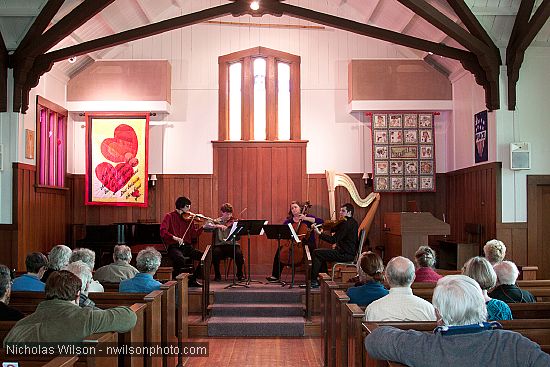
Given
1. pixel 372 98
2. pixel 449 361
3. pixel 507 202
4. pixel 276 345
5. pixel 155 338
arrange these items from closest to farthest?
pixel 449 361
pixel 155 338
pixel 276 345
pixel 507 202
pixel 372 98

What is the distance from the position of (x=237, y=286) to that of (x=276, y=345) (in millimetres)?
2040

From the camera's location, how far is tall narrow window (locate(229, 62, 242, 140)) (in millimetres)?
12492

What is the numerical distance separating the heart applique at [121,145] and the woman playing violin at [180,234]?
2.40 metres

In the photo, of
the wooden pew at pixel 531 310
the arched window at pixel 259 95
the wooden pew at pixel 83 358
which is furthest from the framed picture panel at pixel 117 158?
the wooden pew at pixel 83 358

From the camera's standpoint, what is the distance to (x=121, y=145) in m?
12.1

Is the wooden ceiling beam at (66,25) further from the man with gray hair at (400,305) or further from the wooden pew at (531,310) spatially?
the wooden pew at (531,310)

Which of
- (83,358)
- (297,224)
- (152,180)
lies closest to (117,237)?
(152,180)

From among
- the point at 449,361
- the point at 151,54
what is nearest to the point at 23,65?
the point at 151,54

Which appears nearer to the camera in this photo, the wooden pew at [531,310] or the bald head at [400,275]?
the bald head at [400,275]

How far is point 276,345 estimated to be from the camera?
8.02m

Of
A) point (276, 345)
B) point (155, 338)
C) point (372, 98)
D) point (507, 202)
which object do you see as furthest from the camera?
point (372, 98)

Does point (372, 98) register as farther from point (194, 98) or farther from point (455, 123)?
point (194, 98)

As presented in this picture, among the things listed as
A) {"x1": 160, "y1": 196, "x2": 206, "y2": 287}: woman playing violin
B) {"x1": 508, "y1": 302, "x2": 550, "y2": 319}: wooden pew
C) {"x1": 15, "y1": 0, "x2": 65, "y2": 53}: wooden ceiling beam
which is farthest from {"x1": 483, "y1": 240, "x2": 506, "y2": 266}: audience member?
{"x1": 15, "y1": 0, "x2": 65, "y2": 53}: wooden ceiling beam

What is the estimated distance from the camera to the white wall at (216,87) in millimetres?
12352
